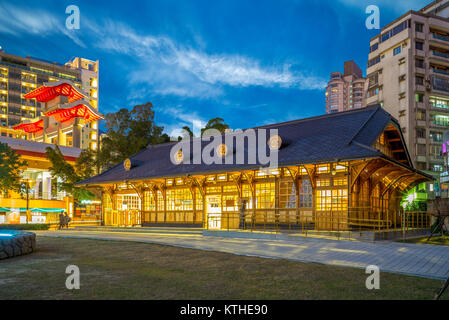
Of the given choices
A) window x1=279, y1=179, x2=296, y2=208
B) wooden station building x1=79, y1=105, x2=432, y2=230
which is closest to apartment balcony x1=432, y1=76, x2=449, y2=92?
wooden station building x1=79, y1=105, x2=432, y2=230

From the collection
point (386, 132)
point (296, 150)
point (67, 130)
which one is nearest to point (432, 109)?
point (386, 132)

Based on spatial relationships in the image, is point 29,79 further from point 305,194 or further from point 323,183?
point 323,183

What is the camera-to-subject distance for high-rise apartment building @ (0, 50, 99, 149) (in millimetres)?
91625

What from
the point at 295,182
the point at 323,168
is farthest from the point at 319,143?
the point at 295,182

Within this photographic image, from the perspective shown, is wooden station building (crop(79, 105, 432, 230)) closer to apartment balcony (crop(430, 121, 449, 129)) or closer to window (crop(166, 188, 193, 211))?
window (crop(166, 188, 193, 211))

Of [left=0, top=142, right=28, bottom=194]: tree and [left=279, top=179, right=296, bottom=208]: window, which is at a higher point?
[left=0, top=142, right=28, bottom=194]: tree

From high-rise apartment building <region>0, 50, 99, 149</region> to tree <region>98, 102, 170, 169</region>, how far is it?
184ft

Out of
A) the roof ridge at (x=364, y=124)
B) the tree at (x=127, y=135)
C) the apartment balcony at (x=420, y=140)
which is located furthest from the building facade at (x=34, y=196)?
the apartment balcony at (x=420, y=140)

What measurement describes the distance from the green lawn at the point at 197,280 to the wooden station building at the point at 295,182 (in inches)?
Result: 274

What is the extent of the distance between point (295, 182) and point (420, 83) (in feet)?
132
